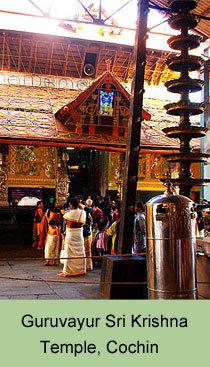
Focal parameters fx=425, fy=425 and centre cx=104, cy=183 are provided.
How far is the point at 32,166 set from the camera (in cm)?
1662

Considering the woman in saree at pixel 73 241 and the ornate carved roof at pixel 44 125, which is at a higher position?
the ornate carved roof at pixel 44 125

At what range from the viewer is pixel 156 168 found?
Answer: 17875 mm

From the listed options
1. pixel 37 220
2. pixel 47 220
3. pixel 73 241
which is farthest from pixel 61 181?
pixel 73 241

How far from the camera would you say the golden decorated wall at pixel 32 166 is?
53.8 ft

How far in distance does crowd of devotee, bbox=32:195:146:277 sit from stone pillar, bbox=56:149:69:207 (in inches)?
101

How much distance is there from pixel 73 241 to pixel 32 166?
7.95 meters

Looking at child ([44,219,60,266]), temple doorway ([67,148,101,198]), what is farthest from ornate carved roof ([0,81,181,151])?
child ([44,219,60,266])

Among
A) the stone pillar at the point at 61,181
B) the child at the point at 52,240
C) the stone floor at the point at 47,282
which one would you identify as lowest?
the stone floor at the point at 47,282

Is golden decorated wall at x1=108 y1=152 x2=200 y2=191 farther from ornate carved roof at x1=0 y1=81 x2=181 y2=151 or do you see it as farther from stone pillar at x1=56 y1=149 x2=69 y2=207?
stone pillar at x1=56 y1=149 x2=69 y2=207

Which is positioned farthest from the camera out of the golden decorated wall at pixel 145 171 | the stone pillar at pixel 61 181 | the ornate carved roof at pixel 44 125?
the golden decorated wall at pixel 145 171

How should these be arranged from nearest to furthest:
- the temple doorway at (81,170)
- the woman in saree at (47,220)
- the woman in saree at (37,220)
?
the woman in saree at (47,220) < the woman in saree at (37,220) < the temple doorway at (81,170)

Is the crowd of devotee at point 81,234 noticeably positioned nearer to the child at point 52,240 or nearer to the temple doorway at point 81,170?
the child at point 52,240

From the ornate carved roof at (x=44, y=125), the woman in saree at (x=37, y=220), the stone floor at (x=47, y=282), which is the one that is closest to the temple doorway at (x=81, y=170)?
the ornate carved roof at (x=44, y=125)

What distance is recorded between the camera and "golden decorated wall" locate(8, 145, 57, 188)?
16.4 meters
